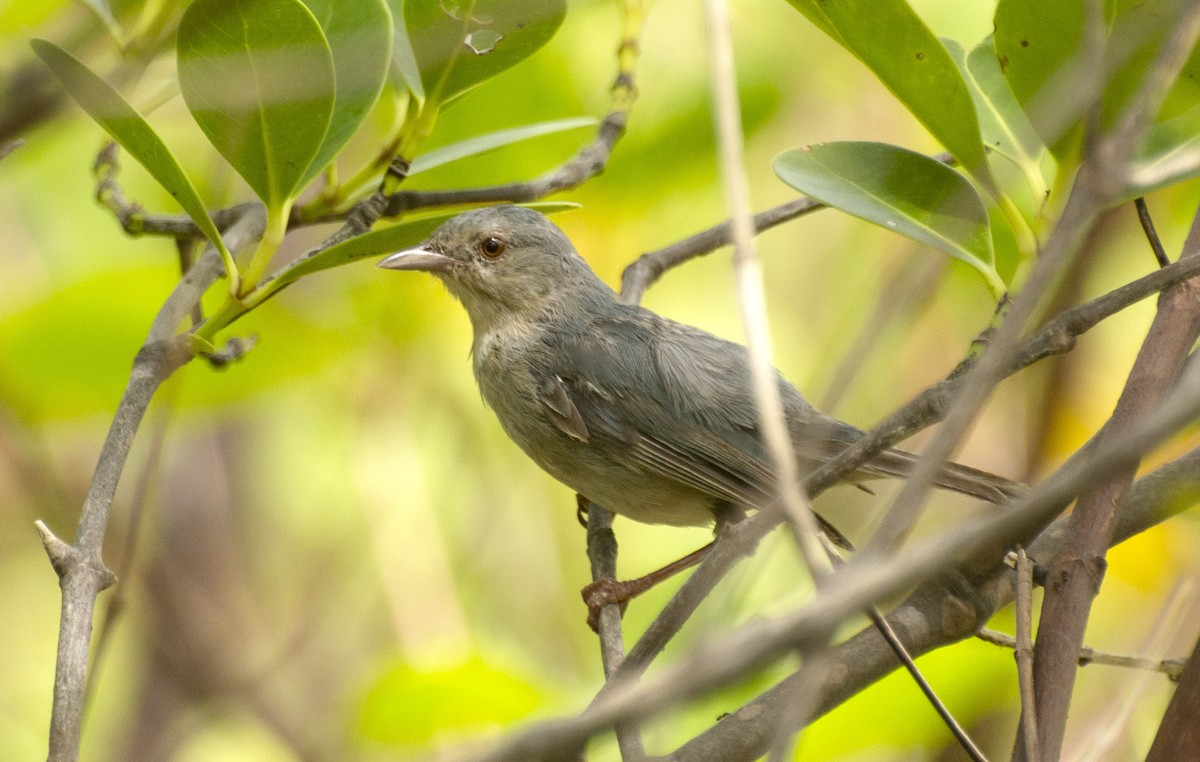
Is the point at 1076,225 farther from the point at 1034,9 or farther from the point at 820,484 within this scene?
the point at 1034,9

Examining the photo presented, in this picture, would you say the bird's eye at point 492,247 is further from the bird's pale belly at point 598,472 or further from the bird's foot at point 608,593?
the bird's foot at point 608,593

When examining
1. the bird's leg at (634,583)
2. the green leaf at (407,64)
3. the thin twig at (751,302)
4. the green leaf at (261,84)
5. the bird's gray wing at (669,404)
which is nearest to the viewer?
the thin twig at (751,302)

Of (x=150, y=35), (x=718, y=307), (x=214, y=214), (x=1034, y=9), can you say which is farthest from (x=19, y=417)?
(x=1034, y=9)

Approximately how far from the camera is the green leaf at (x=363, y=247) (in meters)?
2.50

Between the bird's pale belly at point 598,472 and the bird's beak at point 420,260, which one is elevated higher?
the bird's beak at point 420,260

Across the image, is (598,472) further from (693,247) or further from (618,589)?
(693,247)

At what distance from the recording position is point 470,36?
279cm

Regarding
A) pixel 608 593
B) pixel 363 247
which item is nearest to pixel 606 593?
pixel 608 593

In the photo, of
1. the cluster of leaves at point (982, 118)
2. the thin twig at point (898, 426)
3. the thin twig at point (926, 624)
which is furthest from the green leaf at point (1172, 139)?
the thin twig at point (926, 624)

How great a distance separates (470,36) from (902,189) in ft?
3.57

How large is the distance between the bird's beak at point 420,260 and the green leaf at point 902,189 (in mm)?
1704

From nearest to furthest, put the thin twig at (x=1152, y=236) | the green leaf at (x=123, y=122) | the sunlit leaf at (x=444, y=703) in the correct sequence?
the green leaf at (x=123, y=122), the thin twig at (x=1152, y=236), the sunlit leaf at (x=444, y=703)

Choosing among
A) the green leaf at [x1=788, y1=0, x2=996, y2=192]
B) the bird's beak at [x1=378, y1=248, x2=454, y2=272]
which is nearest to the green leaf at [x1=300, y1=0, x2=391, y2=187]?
the green leaf at [x1=788, y1=0, x2=996, y2=192]

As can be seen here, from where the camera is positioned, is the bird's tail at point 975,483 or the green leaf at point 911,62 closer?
the green leaf at point 911,62
